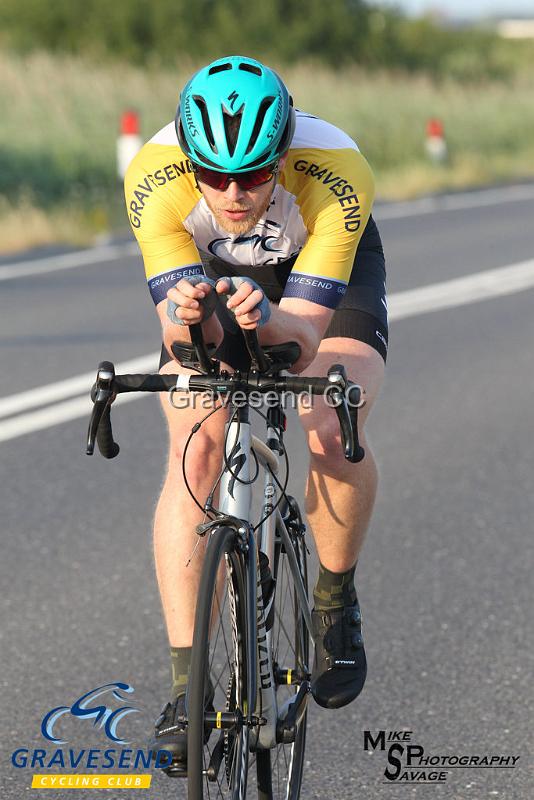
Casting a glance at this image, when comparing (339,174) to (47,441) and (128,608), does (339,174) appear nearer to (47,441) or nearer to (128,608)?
(128,608)

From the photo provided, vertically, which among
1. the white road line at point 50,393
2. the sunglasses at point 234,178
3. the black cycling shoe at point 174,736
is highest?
the sunglasses at point 234,178

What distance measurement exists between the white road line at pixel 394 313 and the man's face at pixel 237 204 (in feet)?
12.6

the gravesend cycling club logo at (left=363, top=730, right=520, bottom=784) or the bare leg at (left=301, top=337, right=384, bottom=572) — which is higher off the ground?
A: the bare leg at (left=301, top=337, right=384, bottom=572)

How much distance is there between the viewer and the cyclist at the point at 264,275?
3.14 meters

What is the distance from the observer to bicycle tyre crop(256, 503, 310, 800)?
3395 mm

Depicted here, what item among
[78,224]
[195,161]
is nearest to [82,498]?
[195,161]

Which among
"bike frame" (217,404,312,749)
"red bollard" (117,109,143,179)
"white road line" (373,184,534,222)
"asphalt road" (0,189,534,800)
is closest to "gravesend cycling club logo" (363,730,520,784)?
"asphalt road" (0,189,534,800)

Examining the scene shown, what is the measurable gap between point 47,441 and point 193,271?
11.9 ft

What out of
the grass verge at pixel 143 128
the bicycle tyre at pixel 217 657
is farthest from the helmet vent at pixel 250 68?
the grass verge at pixel 143 128

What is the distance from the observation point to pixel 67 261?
41.7 ft

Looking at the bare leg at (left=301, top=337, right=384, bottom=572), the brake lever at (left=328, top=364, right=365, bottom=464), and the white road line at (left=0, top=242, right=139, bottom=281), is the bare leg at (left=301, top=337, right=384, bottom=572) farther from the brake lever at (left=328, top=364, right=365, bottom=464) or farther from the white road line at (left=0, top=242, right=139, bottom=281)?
the white road line at (left=0, top=242, right=139, bottom=281)

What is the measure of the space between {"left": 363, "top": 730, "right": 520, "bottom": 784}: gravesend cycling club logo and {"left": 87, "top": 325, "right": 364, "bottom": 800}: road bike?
1.24 feet

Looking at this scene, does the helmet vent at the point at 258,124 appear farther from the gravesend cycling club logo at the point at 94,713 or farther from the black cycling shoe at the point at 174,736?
the gravesend cycling club logo at the point at 94,713

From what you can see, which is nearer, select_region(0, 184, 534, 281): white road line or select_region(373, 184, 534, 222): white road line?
select_region(0, 184, 534, 281): white road line
